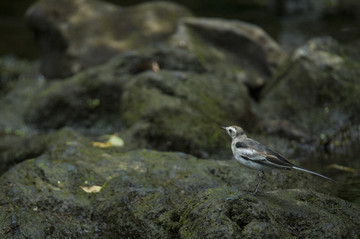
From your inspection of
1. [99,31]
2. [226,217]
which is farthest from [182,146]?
[99,31]

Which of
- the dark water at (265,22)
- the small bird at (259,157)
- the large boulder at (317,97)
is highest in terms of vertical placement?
the small bird at (259,157)

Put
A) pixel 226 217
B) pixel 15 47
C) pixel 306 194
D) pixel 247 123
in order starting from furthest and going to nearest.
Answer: pixel 15 47, pixel 247 123, pixel 306 194, pixel 226 217

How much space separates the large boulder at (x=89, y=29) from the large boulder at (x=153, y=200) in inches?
260

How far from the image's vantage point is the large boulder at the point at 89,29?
12.6 metres

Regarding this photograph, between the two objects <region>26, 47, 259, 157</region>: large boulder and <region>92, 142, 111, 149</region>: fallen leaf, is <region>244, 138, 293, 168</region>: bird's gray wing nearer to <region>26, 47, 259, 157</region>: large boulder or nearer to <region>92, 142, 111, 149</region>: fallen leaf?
<region>92, 142, 111, 149</region>: fallen leaf

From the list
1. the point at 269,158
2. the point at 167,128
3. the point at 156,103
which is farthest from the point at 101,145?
the point at 269,158

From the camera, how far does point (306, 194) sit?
483cm

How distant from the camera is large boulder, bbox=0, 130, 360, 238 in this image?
13.5ft

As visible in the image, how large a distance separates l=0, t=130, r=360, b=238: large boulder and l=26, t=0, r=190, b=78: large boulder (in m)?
6.61

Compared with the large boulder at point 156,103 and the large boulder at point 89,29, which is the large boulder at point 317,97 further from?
the large boulder at point 89,29

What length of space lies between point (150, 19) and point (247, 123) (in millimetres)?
5581

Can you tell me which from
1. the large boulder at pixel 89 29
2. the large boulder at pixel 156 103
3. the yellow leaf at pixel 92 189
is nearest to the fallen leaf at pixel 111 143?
the large boulder at pixel 156 103

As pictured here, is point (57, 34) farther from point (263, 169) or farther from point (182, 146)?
point (263, 169)

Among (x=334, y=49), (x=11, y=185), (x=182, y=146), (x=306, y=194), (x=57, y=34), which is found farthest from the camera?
(x=57, y=34)
